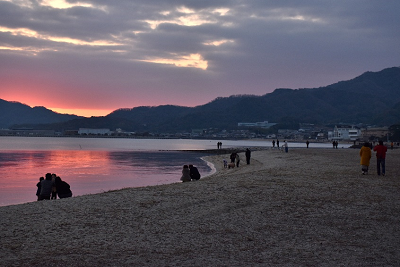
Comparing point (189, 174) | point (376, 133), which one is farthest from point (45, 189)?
point (376, 133)

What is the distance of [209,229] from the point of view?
938 cm

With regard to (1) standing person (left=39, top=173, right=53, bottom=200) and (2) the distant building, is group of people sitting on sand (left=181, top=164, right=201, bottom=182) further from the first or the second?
(2) the distant building

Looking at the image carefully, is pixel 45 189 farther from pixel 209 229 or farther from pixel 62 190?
pixel 209 229

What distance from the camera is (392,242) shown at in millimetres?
8438

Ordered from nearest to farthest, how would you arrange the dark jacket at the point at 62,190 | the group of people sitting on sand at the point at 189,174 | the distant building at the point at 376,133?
the dark jacket at the point at 62,190 < the group of people sitting on sand at the point at 189,174 < the distant building at the point at 376,133

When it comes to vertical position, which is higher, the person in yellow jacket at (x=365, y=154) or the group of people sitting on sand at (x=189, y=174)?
the person in yellow jacket at (x=365, y=154)

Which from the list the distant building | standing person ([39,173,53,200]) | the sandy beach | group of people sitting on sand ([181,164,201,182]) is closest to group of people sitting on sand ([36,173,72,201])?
standing person ([39,173,53,200])

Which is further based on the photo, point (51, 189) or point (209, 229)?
point (51, 189)

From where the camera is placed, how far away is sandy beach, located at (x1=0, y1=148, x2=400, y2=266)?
7.36 metres

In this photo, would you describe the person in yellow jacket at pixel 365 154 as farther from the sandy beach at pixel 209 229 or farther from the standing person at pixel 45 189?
the standing person at pixel 45 189

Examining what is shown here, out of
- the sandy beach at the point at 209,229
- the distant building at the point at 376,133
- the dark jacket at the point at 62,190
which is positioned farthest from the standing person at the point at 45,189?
the distant building at the point at 376,133

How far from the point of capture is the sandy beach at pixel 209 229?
736 cm

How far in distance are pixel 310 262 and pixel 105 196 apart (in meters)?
8.22

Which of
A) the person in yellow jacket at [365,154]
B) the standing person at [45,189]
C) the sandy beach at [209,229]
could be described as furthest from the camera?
the person in yellow jacket at [365,154]
